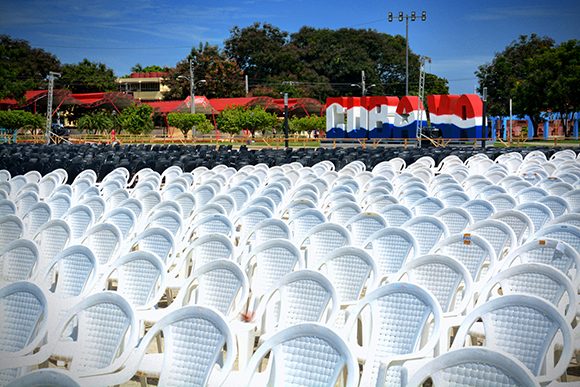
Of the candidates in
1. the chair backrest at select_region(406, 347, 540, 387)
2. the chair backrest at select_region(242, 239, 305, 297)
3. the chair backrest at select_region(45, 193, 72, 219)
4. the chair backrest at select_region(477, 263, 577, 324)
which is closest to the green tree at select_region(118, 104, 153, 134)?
the chair backrest at select_region(45, 193, 72, 219)

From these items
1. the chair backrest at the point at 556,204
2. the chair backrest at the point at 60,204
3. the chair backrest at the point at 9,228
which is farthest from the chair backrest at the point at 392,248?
the chair backrest at the point at 60,204

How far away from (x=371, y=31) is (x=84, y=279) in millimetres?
93488

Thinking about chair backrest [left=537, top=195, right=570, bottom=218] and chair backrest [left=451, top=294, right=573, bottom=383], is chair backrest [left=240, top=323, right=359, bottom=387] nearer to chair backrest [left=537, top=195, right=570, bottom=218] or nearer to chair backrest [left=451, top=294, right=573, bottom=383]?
chair backrest [left=451, top=294, right=573, bottom=383]

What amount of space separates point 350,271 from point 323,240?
1.18m

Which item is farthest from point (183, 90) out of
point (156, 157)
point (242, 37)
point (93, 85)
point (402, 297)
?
point (402, 297)

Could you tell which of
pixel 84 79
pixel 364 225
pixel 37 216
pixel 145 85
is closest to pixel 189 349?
pixel 364 225

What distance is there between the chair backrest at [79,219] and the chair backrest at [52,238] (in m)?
0.85

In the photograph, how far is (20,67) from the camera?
59.5 m

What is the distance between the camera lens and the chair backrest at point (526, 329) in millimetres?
3842

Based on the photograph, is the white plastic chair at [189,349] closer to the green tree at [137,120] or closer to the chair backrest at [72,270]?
the chair backrest at [72,270]

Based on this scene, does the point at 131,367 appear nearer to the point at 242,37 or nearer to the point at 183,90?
the point at 183,90

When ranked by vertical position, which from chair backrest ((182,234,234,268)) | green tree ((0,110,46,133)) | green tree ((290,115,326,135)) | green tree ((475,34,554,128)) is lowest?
chair backrest ((182,234,234,268))

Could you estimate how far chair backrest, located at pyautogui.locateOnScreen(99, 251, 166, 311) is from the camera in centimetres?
562

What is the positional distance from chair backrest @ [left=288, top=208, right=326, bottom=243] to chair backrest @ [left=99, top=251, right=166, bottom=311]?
230 cm
